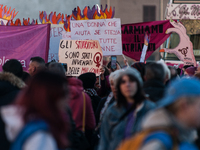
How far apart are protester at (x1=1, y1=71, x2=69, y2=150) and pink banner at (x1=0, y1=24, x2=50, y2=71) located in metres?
5.88

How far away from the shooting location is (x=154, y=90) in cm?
320

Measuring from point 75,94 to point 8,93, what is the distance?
70 cm

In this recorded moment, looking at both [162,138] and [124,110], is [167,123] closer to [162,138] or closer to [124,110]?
[162,138]

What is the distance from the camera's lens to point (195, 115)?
5.01 ft

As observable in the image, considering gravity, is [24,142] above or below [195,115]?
below

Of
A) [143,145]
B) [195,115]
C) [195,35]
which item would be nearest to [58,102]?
[143,145]

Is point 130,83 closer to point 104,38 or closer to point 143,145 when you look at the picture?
point 143,145

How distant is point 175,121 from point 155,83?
1.77 m

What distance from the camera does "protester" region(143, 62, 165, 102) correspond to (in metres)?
3.18

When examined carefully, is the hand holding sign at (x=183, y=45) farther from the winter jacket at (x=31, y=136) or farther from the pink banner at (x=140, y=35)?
the winter jacket at (x=31, y=136)

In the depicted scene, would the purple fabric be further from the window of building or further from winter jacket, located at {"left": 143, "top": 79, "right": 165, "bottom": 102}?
the window of building

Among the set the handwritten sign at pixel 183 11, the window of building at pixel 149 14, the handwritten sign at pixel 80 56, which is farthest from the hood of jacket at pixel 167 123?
the window of building at pixel 149 14

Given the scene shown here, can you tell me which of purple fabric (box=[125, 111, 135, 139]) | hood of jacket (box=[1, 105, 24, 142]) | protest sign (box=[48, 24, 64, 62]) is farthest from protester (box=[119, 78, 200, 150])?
protest sign (box=[48, 24, 64, 62])

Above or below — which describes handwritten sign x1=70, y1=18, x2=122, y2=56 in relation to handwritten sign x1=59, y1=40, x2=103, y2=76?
above
